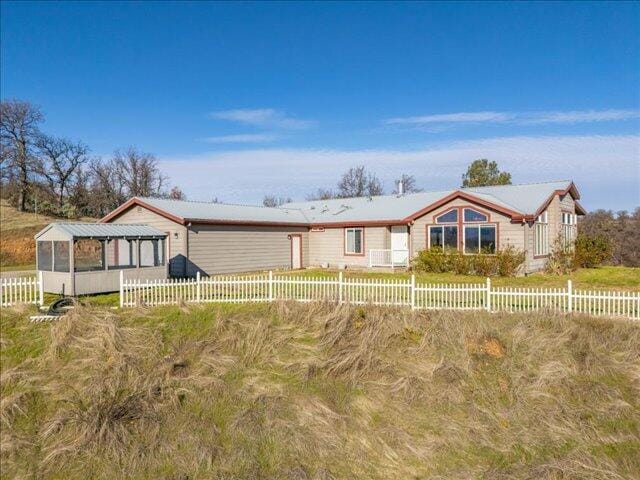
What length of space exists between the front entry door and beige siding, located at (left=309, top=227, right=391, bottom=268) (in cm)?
96

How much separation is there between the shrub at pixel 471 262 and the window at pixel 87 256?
14.2m

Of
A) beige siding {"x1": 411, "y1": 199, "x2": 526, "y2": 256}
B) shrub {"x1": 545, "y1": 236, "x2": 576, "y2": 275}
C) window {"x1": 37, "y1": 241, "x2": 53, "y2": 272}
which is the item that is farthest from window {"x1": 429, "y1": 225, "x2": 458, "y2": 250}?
window {"x1": 37, "y1": 241, "x2": 53, "y2": 272}

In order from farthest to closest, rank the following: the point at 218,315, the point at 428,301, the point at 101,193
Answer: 1. the point at 101,193
2. the point at 428,301
3. the point at 218,315

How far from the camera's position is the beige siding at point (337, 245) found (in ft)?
79.9

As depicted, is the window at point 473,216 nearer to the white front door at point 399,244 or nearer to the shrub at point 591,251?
the white front door at point 399,244

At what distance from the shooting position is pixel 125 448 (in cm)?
809

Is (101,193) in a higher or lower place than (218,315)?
higher

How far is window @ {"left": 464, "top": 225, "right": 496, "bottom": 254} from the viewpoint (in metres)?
20.7

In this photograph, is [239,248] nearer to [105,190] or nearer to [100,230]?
[100,230]

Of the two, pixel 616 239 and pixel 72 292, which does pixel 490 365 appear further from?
pixel 616 239

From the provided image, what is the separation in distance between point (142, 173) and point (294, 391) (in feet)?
166

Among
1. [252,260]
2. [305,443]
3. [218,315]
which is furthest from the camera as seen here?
[252,260]

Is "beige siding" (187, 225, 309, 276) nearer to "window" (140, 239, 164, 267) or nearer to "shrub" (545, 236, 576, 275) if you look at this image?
"window" (140, 239, 164, 267)

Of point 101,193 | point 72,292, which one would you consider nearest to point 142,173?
Answer: point 101,193
